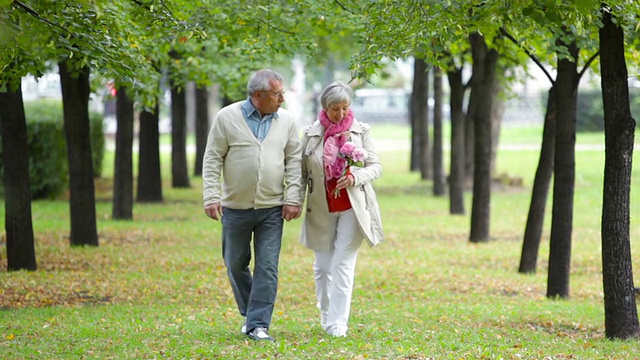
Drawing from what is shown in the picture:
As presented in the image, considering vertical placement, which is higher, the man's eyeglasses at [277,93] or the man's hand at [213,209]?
the man's eyeglasses at [277,93]

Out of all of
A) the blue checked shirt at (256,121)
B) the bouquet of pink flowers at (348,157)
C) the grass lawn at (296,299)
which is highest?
the blue checked shirt at (256,121)

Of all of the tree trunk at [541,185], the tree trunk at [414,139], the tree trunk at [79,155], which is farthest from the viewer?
the tree trunk at [414,139]

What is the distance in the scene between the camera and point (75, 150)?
13.7 meters

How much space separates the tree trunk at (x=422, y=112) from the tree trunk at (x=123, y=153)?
34.2ft

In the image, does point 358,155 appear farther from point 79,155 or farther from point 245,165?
point 79,155

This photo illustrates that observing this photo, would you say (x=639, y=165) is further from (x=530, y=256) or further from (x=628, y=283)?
(x=628, y=283)

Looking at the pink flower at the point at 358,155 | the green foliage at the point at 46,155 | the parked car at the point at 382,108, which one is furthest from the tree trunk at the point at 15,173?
the parked car at the point at 382,108

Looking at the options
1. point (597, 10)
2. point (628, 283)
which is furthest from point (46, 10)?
point (628, 283)

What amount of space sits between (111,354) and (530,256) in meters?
7.55

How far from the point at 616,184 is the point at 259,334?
3.04 m

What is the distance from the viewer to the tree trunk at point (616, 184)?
802 centimetres

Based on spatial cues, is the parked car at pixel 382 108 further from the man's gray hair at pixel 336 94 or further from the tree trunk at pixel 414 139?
the man's gray hair at pixel 336 94

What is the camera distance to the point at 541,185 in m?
13.0

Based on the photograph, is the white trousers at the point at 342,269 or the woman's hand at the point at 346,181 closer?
the woman's hand at the point at 346,181
